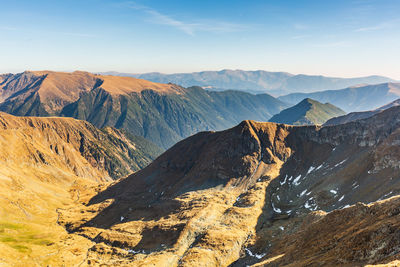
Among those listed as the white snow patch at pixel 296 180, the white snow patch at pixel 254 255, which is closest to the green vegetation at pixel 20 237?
the white snow patch at pixel 254 255

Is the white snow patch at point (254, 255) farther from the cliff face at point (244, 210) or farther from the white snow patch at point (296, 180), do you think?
the white snow patch at point (296, 180)

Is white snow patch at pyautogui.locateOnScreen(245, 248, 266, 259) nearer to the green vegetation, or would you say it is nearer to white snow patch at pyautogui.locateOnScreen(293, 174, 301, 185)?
white snow patch at pyautogui.locateOnScreen(293, 174, 301, 185)

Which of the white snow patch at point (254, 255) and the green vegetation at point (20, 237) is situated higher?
the white snow patch at point (254, 255)

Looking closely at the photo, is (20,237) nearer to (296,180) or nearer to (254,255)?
(254,255)

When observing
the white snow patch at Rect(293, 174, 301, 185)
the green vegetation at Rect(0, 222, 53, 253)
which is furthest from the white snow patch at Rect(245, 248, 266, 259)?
the green vegetation at Rect(0, 222, 53, 253)

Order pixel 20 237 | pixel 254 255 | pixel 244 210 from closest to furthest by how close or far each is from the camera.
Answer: pixel 254 255 → pixel 244 210 → pixel 20 237

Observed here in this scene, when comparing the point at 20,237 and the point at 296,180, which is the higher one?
the point at 296,180

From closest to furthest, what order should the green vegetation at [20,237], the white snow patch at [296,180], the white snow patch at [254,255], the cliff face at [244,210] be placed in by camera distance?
1. the white snow patch at [254,255]
2. the cliff face at [244,210]
3. the green vegetation at [20,237]
4. the white snow patch at [296,180]

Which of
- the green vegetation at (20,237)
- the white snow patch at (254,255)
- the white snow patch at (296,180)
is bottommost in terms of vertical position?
the green vegetation at (20,237)

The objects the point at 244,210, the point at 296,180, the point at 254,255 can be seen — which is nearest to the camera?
the point at 254,255

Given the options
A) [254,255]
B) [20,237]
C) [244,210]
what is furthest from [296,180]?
[20,237]

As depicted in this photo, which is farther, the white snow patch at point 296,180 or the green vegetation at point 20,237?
the white snow patch at point 296,180

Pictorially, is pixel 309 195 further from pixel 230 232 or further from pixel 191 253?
pixel 191 253
